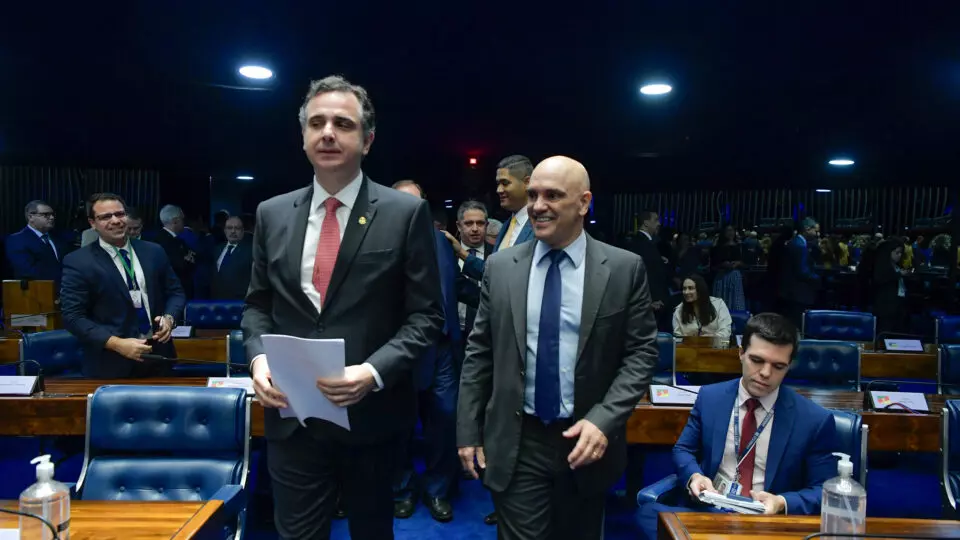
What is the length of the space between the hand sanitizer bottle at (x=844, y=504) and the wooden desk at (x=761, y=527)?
58 mm

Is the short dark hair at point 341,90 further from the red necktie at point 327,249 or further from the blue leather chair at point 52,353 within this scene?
the blue leather chair at point 52,353

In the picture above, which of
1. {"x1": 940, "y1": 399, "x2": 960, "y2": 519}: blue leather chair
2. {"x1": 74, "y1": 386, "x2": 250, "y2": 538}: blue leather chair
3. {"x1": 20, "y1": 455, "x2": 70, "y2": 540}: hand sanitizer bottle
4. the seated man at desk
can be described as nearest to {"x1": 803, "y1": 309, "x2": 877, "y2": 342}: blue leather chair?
{"x1": 940, "y1": 399, "x2": 960, "y2": 519}: blue leather chair

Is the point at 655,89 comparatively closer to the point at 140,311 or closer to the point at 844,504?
the point at 140,311

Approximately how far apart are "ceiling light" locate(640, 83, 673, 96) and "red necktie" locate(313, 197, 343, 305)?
3.85 m

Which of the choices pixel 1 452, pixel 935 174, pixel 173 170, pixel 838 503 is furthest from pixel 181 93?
pixel 935 174

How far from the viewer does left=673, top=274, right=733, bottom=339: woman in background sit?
4633 millimetres

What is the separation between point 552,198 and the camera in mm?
1781

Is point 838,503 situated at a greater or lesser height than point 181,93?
lesser

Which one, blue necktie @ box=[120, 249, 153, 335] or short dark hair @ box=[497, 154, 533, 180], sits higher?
short dark hair @ box=[497, 154, 533, 180]

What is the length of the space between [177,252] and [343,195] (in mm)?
5757

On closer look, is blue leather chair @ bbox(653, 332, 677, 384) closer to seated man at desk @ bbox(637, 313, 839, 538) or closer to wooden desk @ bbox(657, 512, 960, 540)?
seated man at desk @ bbox(637, 313, 839, 538)

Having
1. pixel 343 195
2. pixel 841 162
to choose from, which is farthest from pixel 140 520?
pixel 841 162

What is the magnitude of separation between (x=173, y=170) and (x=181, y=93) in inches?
291

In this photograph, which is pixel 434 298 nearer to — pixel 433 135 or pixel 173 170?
pixel 433 135
